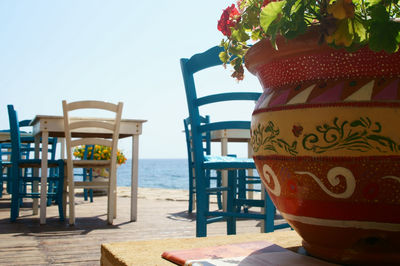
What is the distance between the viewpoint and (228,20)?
2.87ft

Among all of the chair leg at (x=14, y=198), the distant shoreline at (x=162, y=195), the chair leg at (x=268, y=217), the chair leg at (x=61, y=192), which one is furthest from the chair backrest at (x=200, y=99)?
the distant shoreline at (x=162, y=195)

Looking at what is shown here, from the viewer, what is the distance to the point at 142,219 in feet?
12.8

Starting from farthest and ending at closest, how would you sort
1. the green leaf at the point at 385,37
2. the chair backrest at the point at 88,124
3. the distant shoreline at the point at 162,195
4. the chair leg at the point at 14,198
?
1. the distant shoreline at the point at 162,195
2. the chair leg at the point at 14,198
3. the chair backrest at the point at 88,124
4. the green leaf at the point at 385,37

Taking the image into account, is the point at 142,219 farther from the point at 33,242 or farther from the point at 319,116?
the point at 319,116

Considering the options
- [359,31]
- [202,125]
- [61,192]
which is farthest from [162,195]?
[359,31]

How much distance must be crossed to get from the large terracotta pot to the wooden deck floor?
1583 mm

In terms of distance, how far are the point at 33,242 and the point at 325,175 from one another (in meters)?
2.46

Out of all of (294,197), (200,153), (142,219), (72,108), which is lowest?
(142,219)

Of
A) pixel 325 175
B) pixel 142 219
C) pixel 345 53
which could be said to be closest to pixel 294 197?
pixel 325 175

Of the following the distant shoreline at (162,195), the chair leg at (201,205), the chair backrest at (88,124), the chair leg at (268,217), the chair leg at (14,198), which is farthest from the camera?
the distant shoreline at (162,195)

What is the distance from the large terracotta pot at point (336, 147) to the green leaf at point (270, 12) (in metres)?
0.05

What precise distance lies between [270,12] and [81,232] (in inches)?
110

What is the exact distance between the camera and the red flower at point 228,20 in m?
0.86

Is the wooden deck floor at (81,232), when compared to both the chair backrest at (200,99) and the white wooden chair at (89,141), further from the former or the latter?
the chair backrest at (200,99)
